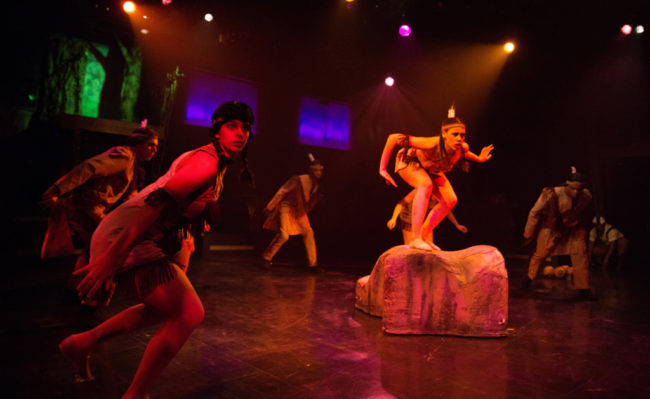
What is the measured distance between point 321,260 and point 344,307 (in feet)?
15.2

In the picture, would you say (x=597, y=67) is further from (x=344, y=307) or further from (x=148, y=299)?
(x=148, y=299)

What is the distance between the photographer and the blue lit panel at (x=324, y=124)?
12789 millimetres

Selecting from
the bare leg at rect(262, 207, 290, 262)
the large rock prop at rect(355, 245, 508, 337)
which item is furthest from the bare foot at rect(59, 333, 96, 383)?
the bare leg at rect(262, 207, 290, 262)

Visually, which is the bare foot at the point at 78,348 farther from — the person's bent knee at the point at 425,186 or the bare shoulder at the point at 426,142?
the bare shoulder at the point at 426,142

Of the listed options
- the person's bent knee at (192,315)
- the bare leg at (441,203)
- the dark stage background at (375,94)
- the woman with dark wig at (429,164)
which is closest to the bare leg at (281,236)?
the dark stage background at (375,94)

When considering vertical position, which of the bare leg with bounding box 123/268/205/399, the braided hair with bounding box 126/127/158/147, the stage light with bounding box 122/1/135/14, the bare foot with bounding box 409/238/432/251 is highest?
the stage light with bounding box 122/1/135/14

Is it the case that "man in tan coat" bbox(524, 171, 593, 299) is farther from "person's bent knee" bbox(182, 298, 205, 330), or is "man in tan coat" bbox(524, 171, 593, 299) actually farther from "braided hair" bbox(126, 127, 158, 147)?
"person's bent knee" bbox(182, 298, 205, 330)

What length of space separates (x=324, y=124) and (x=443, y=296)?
408 inches

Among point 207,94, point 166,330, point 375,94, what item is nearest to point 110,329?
point 166,330

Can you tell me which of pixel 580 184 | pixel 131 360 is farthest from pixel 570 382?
pixel 580 184

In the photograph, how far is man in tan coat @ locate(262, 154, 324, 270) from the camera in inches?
282

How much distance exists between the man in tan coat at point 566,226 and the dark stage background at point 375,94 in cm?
453

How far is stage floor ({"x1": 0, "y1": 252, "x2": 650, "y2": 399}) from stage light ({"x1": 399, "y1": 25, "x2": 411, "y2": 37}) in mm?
6518

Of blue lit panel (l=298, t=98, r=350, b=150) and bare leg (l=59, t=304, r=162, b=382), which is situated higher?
blue lit panel (l=298, t=98, r=350, b=150)
